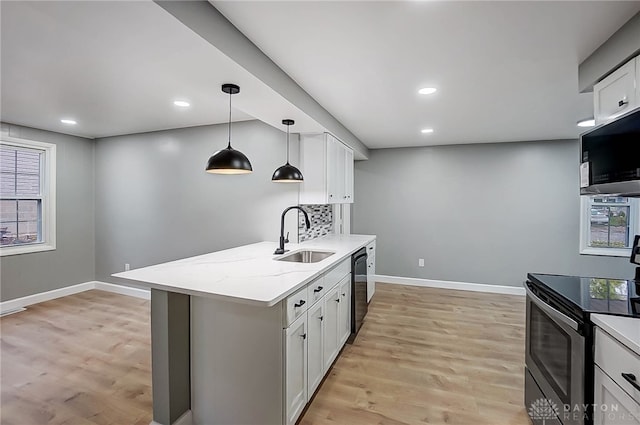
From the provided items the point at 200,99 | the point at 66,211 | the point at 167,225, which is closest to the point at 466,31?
the point at 200,99

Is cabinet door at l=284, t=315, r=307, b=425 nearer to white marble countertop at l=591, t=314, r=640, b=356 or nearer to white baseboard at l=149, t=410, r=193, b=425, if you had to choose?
white baseboard at l=149, t=410, r=193, b=425

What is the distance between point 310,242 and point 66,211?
150 inches

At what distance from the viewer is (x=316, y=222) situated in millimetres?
4168

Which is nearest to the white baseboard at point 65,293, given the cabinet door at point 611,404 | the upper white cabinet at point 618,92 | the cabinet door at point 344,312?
the cabinet door at point 344,312

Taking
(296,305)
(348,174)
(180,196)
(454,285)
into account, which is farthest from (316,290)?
(454,285)

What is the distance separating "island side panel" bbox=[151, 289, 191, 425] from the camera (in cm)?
178

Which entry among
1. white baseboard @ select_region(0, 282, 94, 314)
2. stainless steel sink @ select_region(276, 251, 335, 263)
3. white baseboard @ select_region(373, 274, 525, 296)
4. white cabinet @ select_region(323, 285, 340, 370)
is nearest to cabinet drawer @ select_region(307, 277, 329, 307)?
white cabinet @ select_region(323, 285, 340, 370)

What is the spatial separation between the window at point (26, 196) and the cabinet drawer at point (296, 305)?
436cm

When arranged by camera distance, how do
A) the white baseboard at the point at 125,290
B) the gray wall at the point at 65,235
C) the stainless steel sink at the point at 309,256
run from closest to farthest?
the stainless steel sink at the point at 309,256
the gray wall at the point at 65,235
the white baseboard at the point at 125,290

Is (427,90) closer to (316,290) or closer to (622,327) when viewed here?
(316,290)

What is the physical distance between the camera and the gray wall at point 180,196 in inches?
147

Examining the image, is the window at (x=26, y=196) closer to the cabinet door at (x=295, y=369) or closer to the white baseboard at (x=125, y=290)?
the white baseboard at (x=125, y=290)

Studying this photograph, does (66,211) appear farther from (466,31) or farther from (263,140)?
(466,31)

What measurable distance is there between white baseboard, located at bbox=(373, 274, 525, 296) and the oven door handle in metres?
2.81
